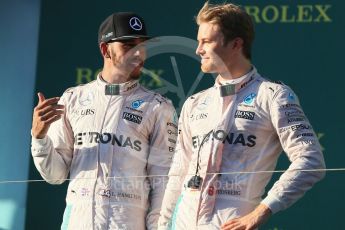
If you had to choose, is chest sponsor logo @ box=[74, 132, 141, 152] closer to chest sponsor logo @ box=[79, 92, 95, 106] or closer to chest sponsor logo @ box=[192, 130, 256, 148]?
chest sponsor logo @ box=[79, 92, 95, 106]

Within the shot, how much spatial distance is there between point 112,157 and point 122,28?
0.39 m

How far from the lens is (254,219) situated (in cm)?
242

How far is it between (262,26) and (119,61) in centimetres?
90

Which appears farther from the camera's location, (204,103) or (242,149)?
(204,103)

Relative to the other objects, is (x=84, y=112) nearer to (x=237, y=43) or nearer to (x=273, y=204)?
(x=237, y=43)

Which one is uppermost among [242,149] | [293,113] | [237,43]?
[237,43]

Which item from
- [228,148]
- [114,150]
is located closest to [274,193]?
[228,148]

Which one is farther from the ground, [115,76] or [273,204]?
[115,76]

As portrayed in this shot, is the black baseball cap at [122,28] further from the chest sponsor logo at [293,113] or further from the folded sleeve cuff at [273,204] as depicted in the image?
the folded sleeve cuff at [273,204]

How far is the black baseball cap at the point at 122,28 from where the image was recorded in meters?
3.06

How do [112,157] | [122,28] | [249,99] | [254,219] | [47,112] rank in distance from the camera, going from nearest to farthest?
[254,219] < [249,99] < [47,112] < [112,157] < [122,28]

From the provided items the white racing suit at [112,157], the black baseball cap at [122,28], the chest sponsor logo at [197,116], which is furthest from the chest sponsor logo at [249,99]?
the black baseball cap at [122,28]

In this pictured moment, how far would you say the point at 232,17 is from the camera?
2.68m

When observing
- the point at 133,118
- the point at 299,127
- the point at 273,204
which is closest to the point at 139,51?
the point at 133,118
